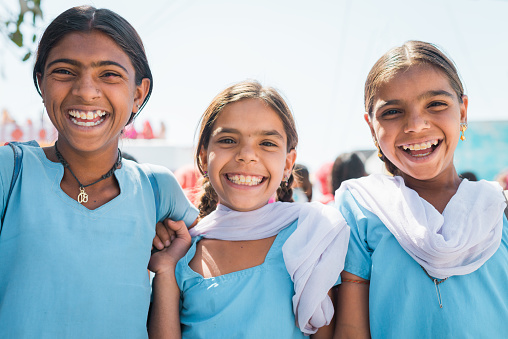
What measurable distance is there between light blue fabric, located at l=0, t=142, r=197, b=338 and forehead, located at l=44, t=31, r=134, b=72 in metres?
0.38

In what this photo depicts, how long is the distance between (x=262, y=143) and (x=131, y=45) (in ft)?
2.35

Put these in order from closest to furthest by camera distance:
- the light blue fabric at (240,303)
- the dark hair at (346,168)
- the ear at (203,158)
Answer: the light blue fabric at (240,303) → the ear at (203,158) → the dark hair at (346,168)

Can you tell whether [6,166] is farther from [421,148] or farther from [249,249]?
[421,148]

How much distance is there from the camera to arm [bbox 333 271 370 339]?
64.5 inches

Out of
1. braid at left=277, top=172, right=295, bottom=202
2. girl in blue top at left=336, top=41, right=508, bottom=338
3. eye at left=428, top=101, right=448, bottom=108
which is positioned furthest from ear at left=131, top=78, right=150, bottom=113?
eye at left=428, top=101, right=448, bottom=108

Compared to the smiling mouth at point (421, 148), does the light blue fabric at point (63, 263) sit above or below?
below

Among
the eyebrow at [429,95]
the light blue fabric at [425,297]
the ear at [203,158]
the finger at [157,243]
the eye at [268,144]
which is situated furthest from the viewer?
the ear at [203,158]

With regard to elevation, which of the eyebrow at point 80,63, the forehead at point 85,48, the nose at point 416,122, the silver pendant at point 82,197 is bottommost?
the silver pendant at point 82,197

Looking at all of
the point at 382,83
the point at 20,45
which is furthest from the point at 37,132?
the point at 382,83

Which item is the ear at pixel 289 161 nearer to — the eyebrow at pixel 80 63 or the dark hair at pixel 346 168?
the eyebrow at pixel 80 63

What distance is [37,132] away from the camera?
9273 mm

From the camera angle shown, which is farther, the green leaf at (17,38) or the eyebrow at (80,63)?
the green leaf at (17,38)

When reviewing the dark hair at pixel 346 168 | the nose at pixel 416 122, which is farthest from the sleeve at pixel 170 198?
the dark hair at pixel 346 168

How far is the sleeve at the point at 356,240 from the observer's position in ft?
5.56
